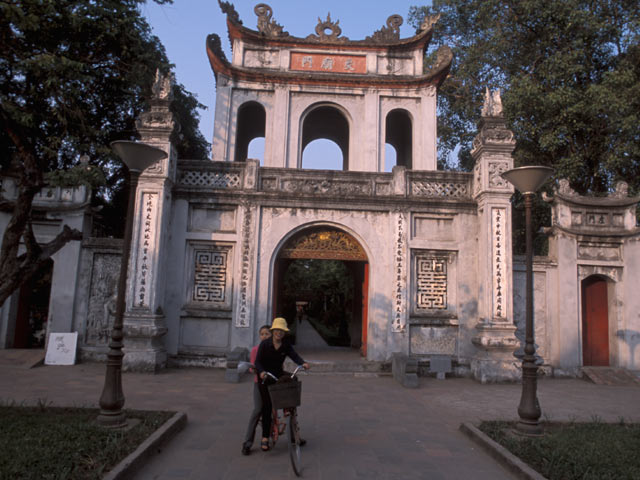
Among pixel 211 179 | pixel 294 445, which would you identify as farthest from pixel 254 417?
pixel 211 179

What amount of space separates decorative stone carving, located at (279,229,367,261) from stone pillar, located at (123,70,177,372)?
9.33ft

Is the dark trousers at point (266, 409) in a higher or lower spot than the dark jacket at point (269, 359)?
lower

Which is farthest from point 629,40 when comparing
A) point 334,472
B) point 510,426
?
point 334,472

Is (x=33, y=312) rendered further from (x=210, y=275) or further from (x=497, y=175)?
(x=497, y=175)

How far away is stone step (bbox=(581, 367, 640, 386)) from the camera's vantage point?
10.1 meters

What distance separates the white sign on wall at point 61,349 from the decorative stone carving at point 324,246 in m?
5.10

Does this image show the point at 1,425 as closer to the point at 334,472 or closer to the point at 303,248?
the point at 334,472

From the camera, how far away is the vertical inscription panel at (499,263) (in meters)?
9.74

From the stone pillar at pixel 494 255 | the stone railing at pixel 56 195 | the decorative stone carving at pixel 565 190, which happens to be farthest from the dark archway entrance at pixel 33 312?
the decorative stone carving at pixel 565 190

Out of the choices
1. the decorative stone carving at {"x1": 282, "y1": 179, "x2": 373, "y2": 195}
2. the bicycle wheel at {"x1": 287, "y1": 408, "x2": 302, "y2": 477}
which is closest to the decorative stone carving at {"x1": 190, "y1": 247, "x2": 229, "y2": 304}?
the decorative stone carving at {"x1": 282, "y1": 179, "x2": 373, "y2": 195}

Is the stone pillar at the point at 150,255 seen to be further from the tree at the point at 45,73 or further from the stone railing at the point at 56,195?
the stone railing at the point at 56,195

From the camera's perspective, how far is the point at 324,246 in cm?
1094

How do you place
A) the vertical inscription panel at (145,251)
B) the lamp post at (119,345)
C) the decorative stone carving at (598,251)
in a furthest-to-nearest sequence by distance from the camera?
the decorative stone carving at (598,251) < the vertical inscription panel at (145,251) < the lamp post at (119,345)

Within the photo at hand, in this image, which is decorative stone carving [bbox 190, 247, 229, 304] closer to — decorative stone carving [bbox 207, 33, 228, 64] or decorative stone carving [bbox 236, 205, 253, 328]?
decorative stone carving [bbox 236, 205, 253, 328]
